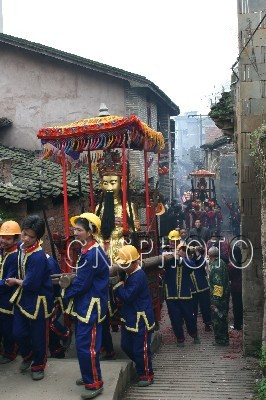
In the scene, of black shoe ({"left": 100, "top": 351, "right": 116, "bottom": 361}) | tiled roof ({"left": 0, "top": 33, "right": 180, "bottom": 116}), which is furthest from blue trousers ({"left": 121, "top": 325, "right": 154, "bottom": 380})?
tiled roof ({"left": 0, "top": 33, "right": 180, "bottom": 116})

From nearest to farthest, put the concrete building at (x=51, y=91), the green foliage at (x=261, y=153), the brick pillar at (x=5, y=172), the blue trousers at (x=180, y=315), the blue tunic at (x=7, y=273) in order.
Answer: the blue tunic at (x=7, y=273) < the green foliage at (x=261, y=153) < the blue trousers at (x=180, y=315) < the brick pillar at (x=5, y=172) < the concrete building at (x=51, y=91)

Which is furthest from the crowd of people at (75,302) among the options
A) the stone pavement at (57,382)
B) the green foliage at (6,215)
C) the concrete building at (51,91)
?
the concrete building at (51,91)

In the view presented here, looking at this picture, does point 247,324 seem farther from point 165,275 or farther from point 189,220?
point 189,220

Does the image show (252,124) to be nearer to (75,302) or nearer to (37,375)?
(75,302)

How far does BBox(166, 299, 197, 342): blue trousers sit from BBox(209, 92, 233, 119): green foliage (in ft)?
13.0

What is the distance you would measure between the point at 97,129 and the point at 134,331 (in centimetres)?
358

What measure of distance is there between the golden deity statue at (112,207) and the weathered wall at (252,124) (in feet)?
7.34

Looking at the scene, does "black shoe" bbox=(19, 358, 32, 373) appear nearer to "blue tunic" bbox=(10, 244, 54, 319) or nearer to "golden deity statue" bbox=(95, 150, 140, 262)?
"blue tunic" bbox=(10, 244, 54, 319)

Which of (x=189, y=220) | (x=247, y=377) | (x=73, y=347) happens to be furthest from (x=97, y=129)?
(x=189, y=220)

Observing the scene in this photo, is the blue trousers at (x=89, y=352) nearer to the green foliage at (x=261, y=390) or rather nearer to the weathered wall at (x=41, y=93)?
the green foliage at (x=261, y=390)

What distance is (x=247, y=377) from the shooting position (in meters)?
7.48

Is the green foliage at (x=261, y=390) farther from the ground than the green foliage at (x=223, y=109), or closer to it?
closer to it

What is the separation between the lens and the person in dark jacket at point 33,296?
6219 mm

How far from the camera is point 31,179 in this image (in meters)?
13.2
